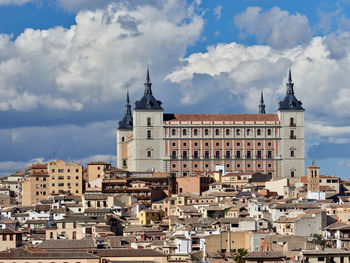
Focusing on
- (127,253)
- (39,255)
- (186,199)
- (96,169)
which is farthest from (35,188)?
(39,255)

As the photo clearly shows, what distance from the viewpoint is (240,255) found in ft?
284

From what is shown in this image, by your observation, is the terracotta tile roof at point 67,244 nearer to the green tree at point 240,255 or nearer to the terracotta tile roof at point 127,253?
the terracotta tile roof at point 127,253

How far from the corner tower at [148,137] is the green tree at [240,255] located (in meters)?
70.0

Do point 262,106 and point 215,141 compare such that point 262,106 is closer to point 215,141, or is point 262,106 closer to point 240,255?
point 215,141

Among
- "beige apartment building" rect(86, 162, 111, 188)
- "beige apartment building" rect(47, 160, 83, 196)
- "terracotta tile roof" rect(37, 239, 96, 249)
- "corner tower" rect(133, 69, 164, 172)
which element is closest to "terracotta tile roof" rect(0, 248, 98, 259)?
"terracotta tile roof" rect(37, 239, 96, 249)

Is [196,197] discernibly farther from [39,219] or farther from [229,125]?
[229,125]

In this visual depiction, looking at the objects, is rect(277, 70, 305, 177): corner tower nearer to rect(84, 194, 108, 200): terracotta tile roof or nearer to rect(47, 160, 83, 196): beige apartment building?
rect(47, 160, 83, 196): beige apartment building

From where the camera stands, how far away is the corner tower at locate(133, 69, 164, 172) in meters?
161

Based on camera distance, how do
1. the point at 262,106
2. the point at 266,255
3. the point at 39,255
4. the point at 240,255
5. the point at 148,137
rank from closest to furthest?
the point at 39,255 < the point at 266,255 < the point at 240,255 < the point at 148,137 < the point at 262,106

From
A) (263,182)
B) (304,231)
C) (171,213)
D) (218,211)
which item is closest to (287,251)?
(304,231)

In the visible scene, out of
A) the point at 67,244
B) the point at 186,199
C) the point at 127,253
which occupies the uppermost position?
the point at 186,199

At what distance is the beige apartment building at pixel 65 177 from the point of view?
148m

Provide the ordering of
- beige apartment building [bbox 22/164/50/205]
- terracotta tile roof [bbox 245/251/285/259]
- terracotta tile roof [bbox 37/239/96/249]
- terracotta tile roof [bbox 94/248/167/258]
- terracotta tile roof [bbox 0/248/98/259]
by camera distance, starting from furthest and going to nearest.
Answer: beige apartment building [bbox 22/164/50/205]
terracotta tile roof [bbox 37/239/96/249]
terracotta tile roof [bbox 94/248/167/258]
terracotta tile roof [bbox 245/251/285/259]
terracotta tile roof [bbox 0/248/98/259]

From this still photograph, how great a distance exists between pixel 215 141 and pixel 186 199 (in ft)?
111
